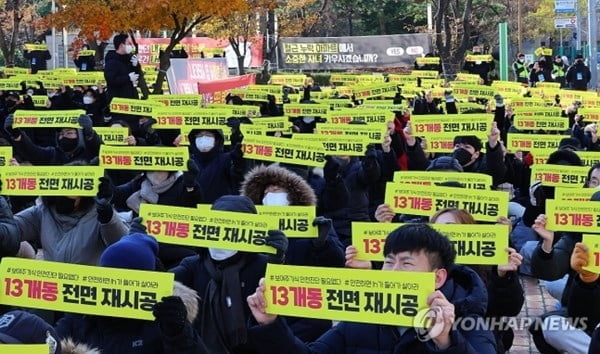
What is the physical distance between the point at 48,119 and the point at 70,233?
13.5 feet

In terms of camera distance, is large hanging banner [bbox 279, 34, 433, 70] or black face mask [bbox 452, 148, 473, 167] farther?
large hanging banner [bbox 279, 34, 433, 70]

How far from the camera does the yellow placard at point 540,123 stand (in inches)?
422

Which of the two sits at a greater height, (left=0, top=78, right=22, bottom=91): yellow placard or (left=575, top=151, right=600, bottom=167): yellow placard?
(left=0, top=78, right=22, bottom=91): yellow placard

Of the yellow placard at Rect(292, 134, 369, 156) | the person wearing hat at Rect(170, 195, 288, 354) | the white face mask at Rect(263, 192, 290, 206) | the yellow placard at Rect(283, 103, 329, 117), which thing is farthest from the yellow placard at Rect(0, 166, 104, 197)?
the yellow placard at Rect(283, 103, 329, 117)

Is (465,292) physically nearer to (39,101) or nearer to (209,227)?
(209,227)

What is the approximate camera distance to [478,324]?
394 cm

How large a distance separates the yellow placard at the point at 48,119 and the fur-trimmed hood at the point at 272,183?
3.61 meters

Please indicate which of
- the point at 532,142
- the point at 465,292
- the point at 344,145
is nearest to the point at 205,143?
the point at 344,145

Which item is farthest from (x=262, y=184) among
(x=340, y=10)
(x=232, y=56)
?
(x=340, y=10)

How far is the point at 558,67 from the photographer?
98.6ft

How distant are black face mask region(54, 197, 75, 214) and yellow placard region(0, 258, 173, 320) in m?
1.61

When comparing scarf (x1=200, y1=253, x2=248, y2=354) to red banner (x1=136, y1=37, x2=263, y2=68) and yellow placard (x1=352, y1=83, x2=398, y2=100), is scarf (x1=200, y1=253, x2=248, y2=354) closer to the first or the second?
yellow placard (x1=352, y1=83, x2=398, y2=100)

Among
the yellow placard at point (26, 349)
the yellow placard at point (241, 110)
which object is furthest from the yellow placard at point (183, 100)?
the yellow placard at point (26, 349)

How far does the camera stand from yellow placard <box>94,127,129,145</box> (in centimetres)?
939
